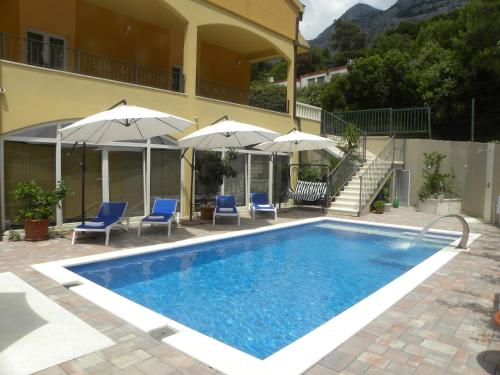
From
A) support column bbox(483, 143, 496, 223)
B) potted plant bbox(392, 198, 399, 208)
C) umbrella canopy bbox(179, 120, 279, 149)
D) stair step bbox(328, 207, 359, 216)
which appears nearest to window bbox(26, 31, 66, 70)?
umbrella canopy bbox(179, 120, 279, 149)

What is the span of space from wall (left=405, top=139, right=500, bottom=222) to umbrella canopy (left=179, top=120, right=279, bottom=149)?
28.7ft

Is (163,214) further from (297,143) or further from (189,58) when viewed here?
(297,143)

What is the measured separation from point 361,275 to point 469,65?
25.1m

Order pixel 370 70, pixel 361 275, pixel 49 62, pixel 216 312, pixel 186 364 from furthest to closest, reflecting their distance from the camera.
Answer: pixel 370 70
pixel 49 62
pixel 361 275
pixel 216 312
pixel 186 364

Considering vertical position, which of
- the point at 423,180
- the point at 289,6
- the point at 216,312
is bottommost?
the point at 216,312

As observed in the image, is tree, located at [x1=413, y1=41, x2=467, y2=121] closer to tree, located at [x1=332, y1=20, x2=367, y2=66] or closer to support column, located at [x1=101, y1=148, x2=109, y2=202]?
support column, located at [x1=101, y1=148, x2=109, y2=202]

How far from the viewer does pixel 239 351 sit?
12.7 feet

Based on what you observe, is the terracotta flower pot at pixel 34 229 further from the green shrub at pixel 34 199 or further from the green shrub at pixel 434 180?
the green shrub at pixel 434 180

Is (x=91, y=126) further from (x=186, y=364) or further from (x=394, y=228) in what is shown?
(x=394, y=228)

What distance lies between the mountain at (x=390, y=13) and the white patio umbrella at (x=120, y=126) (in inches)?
4077

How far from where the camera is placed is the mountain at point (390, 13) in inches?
4685

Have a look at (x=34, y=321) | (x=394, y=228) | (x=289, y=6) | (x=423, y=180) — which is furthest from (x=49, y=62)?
(x=423, y=180)

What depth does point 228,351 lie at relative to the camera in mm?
3822

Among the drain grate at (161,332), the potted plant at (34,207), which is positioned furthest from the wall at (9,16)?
the drain grate at (161,332)
